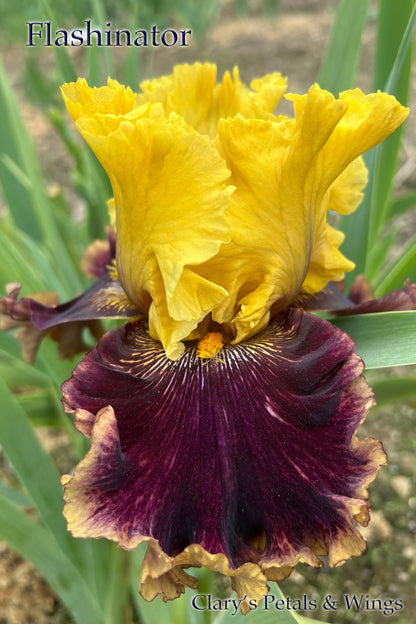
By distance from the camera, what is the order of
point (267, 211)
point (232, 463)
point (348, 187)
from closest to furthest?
point (232, 463) → point (267, 211) → point (348, 187)

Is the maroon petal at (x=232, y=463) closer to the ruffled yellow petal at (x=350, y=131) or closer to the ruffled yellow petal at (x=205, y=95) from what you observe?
the ruffled yellow petal at (x=350, y=131)

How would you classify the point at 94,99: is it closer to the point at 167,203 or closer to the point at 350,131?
the point at 167,203

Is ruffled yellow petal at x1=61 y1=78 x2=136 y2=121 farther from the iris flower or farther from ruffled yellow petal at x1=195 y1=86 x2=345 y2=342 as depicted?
ruffled yellow petal at x1=195 y1=86 x2=345 y2=342

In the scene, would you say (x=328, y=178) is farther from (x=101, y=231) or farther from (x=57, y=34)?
(x=101, y=231)

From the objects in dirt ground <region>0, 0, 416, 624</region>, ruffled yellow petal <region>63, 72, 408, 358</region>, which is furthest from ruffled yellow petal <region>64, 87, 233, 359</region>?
dirt ground <region>0, 0, 416, 624</region>

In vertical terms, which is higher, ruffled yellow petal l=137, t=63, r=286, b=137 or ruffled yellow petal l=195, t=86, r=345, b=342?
ruffled yellow petal l=137, t=63, r=286, b=137

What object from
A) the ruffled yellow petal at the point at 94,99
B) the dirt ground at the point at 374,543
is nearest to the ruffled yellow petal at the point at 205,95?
the ruffled yellow petal at the point at 94,99

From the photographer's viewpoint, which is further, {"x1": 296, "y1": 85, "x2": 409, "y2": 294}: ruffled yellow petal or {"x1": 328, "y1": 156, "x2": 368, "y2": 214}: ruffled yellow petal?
{"x1": 328, "y1": 156, "x2": 368, "y2": 214}: ruffled yellow petal

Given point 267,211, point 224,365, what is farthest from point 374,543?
point 267,211
